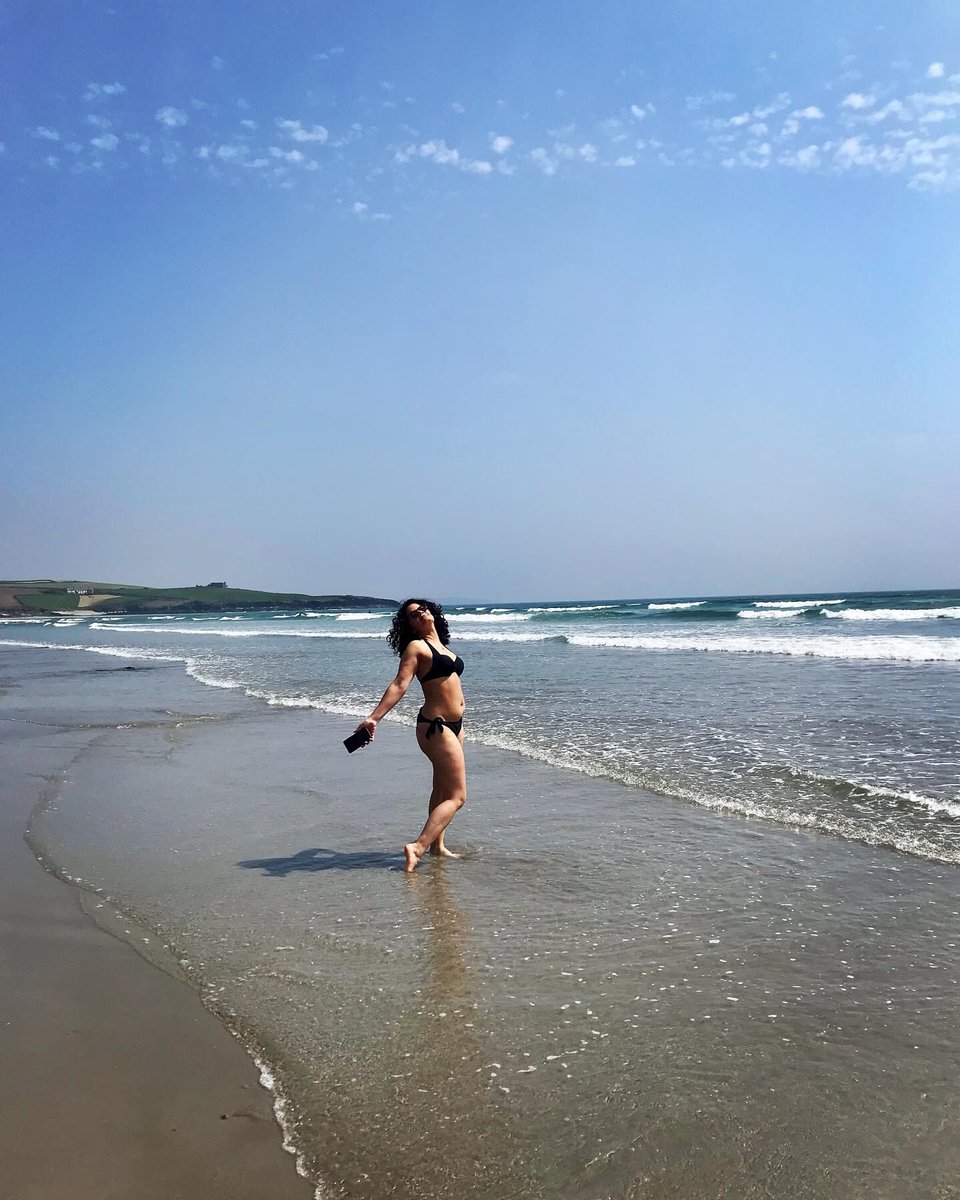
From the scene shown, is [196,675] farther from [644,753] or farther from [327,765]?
[644,753]

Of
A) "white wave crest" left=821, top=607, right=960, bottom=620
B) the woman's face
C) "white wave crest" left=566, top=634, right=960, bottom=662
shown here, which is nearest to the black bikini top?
the woman's face

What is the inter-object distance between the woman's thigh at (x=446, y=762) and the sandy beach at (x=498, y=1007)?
0.47m

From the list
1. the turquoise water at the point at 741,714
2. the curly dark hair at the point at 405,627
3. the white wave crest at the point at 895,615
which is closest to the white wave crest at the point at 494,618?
the white wave crest at the point at 895,615

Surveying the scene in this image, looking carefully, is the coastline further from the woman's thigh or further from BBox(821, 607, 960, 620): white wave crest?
BBox(821, 607, 960, 620): white wave crest

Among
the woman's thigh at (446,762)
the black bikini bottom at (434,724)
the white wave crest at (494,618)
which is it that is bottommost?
the white wave crest at (494,618)

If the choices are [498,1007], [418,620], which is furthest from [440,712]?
[498,1007]

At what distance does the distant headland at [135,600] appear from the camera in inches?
5197

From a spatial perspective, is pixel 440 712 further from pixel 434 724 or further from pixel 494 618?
pixel 494 618

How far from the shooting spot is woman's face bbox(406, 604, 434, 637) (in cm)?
616

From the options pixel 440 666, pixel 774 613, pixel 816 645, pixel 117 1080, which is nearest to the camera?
pixel 117 1080

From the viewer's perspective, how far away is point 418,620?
6.16 m

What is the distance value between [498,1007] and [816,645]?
23532mm

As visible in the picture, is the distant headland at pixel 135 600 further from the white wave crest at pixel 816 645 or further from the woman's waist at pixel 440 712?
the woman's waist at pixel 440 712

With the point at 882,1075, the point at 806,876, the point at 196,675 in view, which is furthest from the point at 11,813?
the point at 196,675
